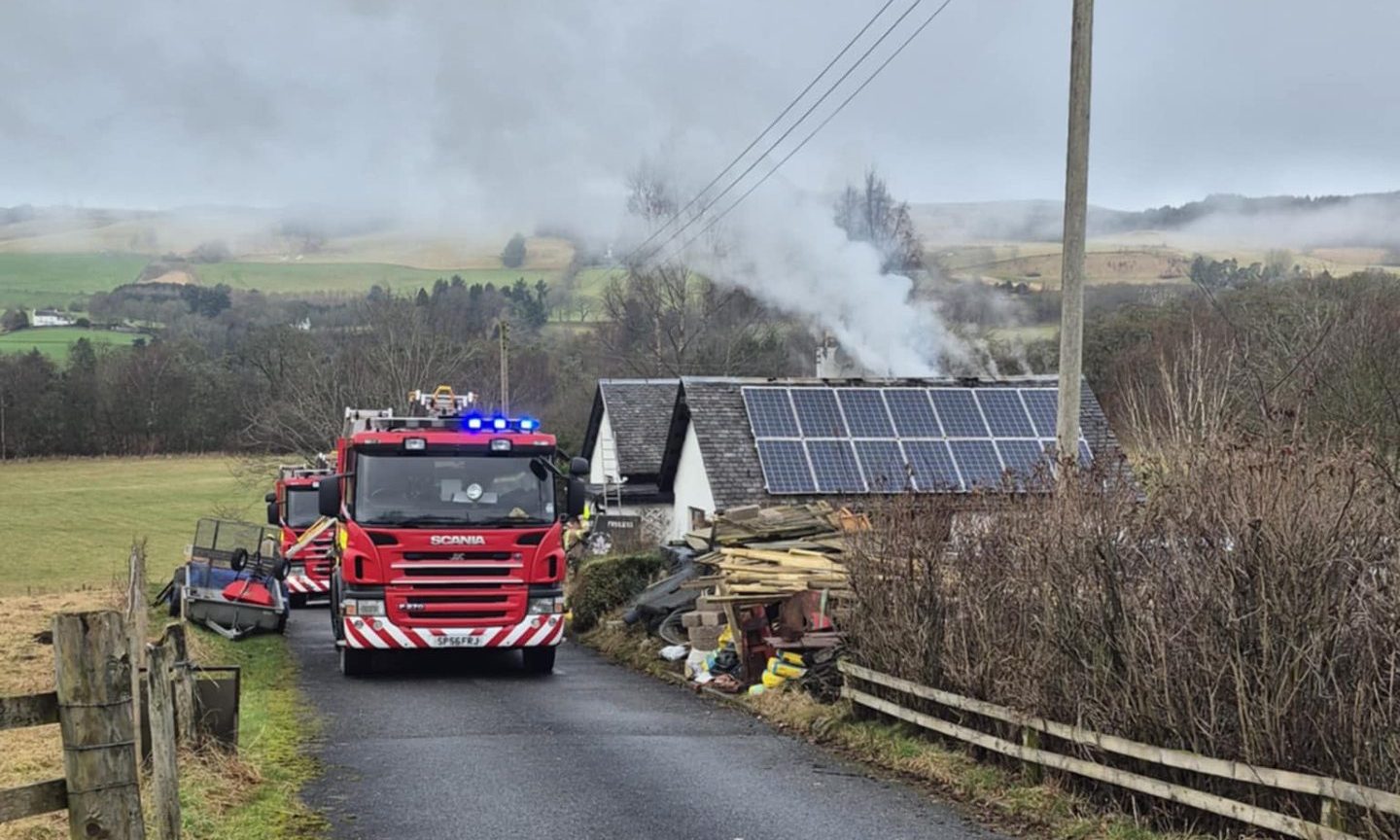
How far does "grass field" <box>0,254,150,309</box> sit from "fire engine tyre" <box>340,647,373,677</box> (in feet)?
394

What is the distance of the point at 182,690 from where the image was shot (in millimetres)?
9219

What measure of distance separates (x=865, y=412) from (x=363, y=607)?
49.1ft

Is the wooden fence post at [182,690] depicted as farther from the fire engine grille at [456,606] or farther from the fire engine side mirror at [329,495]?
the fire engine side mirror at [329,495]

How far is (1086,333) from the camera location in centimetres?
4525

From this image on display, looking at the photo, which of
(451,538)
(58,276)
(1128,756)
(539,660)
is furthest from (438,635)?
(58,276)

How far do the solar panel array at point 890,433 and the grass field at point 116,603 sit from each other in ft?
36.5

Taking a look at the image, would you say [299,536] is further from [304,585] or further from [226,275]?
[226,275]

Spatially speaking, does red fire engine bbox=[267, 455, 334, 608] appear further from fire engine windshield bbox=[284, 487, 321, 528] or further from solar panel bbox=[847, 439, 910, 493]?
solar panel bbox=[847, 439, 910, 493]

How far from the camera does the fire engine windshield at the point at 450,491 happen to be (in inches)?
608

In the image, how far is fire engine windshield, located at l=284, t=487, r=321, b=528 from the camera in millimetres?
29875

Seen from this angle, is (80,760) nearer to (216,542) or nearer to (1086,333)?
(216,542)

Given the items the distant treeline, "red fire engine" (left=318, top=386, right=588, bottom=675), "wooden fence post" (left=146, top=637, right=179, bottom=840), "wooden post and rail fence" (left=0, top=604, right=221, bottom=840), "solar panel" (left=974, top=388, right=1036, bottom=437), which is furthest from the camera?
the distant treeline

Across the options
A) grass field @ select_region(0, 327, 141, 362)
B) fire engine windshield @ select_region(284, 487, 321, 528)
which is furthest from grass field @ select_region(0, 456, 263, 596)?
grass field @ select_region(0, 327, 141, 362)

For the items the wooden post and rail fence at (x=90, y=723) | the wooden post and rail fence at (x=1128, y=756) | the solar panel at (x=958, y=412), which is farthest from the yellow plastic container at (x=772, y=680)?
the solar panel at (x=958, y=412)
